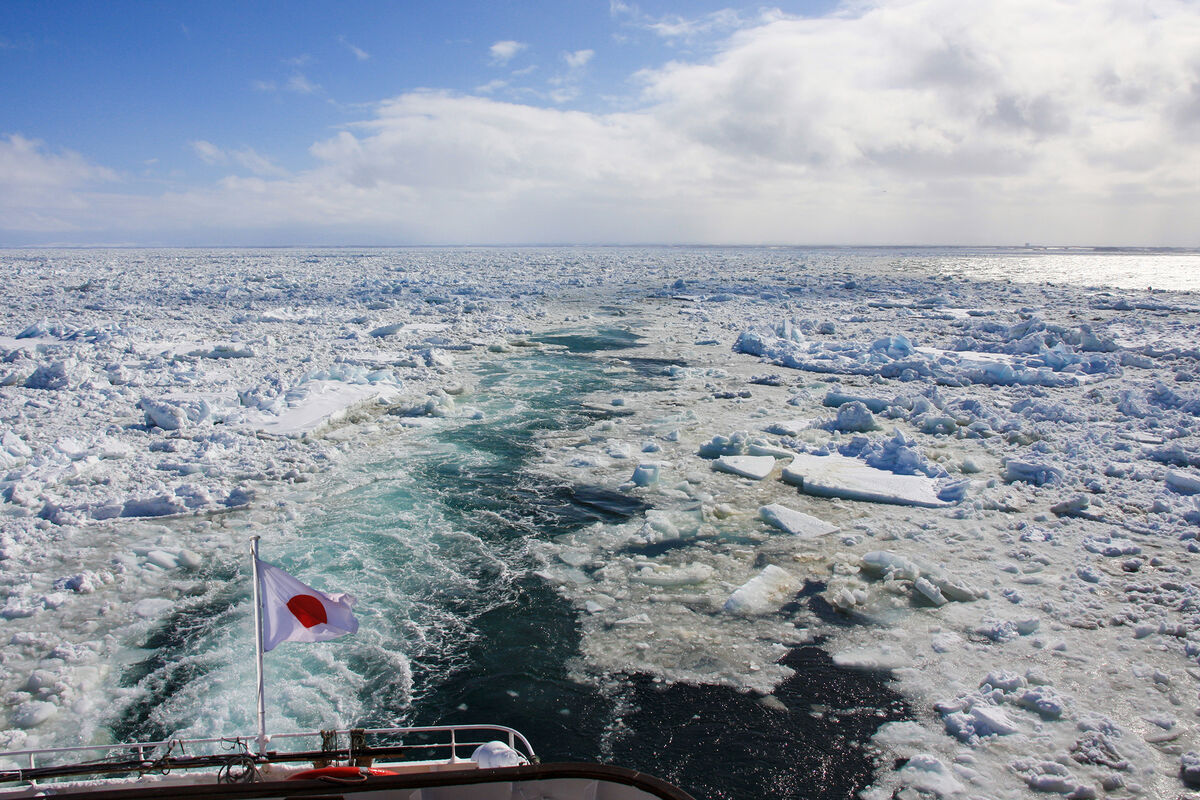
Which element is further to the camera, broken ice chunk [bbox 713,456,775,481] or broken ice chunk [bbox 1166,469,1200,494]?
broken ice chunk [bbox 713,456,775,481]

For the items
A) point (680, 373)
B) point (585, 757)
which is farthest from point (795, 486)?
point (680, 373)

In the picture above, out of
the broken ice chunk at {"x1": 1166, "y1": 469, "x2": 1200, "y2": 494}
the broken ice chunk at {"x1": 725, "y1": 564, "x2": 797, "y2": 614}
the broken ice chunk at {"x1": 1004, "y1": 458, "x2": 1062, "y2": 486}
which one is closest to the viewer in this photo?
the broken ice chunk at {"x1": 725, "y1": 564, "x2": 797, "y2": 614}

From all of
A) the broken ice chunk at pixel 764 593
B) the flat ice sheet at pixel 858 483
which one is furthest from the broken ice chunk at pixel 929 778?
the flat ice sheet at pixel 858 483

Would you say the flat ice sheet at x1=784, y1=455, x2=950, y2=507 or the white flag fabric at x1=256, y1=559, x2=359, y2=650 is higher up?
the white flag fabric at x1=256, y1=559, x2=359, y2=650

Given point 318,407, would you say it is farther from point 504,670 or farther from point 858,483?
point 858,483

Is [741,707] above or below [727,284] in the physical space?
below

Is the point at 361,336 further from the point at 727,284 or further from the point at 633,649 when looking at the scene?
the point at 727,284

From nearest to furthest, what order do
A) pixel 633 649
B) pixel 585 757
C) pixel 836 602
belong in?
pixel 585 757, pixel 633 649, pixel 836 602

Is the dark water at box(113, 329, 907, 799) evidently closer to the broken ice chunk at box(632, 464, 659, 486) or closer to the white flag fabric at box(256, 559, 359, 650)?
the broken ice chunk at box(632, 464, 659, 486)

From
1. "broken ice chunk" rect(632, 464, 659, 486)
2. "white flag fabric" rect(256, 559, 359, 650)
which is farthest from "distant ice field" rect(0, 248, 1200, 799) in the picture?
"white flag fabric" rect(256, 559, 359, 650)
